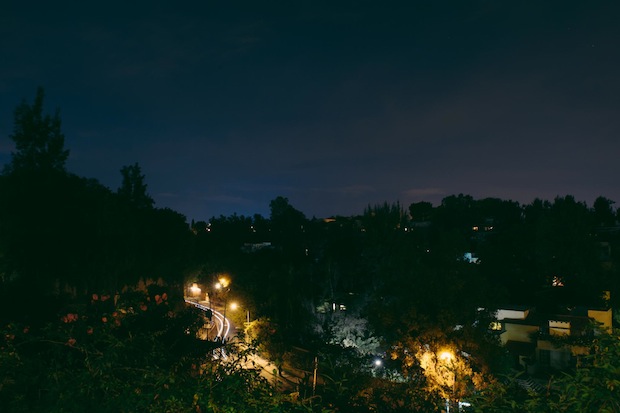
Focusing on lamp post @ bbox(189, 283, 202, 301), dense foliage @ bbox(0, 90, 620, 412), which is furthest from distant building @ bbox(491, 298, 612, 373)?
lamp post @ bbox(189, 283, 202, 301)

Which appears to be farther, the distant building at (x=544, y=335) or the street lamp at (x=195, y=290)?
the street lamp at (x=195, y=290)

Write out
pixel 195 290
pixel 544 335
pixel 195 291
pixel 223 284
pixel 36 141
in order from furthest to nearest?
pixel 195 291
pixel 195 290
pixel 223 284
pixel 544 335
pixel 36 141

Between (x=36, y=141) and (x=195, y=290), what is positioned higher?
(x=36, y=141)

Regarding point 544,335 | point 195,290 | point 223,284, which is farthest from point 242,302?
point 544,335

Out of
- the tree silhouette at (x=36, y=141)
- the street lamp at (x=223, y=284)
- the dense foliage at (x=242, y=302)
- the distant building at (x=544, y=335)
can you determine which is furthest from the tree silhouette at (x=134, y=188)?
the distant building at (x=544, y=335)

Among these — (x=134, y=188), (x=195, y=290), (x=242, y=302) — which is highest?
(x=134, y=188)

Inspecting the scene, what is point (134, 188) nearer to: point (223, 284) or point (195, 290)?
point (223, 284)

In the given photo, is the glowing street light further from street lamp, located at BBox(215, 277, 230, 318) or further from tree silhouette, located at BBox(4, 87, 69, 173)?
tree silhouette, located at BBox(4, 87, 69, 173)

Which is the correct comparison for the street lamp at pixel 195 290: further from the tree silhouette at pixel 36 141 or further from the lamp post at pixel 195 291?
the tree silhouette at pixel 36 141

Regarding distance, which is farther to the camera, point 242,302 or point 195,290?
point 195,290

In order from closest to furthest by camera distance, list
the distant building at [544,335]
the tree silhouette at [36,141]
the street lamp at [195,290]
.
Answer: the tree silhouette at [36,141] → the distant building at [544,335] → the street lamp at [195,290]

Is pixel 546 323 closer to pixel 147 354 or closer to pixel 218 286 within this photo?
pixel 147 354

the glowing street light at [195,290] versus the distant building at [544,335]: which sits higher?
the distant building at [544,335]

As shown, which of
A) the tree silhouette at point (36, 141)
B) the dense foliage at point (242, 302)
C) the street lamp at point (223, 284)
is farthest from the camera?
the street lamp at point (223, 284)
